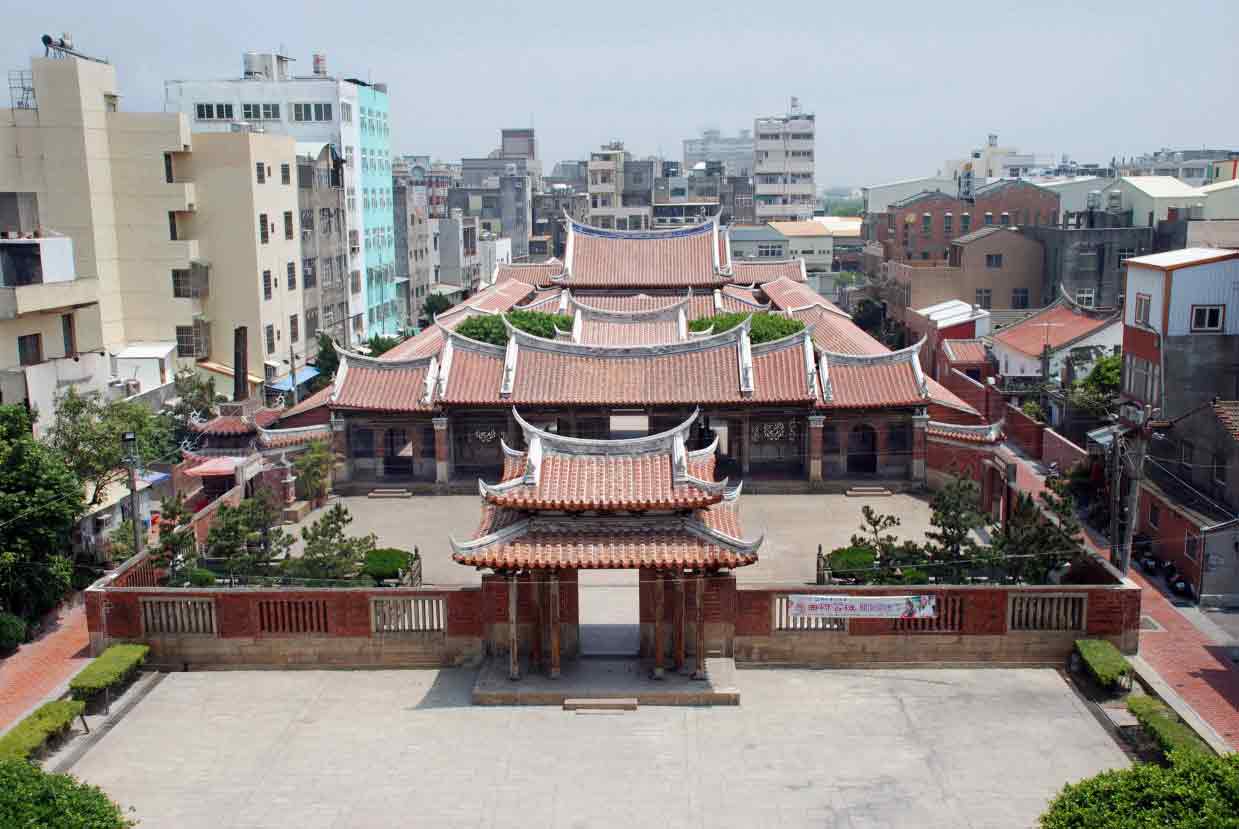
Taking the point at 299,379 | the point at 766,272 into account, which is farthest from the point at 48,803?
the point at 766,272

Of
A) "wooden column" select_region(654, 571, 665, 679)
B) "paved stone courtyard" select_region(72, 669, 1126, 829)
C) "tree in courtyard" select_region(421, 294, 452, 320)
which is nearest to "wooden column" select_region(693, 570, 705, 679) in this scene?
"wooden column" select_region(654, 571, 665, 679)

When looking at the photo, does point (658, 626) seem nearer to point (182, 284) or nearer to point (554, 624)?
point (554, 624)

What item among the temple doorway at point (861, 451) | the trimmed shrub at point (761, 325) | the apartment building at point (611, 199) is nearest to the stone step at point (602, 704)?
the temple doorway at point (861, 451)

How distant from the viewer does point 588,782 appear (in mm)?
18266

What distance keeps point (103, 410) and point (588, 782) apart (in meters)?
21.2

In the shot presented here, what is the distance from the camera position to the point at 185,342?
50.9 meters

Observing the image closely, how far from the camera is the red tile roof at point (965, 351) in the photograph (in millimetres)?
53719

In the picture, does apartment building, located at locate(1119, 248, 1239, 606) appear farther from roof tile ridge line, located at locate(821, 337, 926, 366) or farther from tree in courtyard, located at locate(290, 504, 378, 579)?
tree in courtyard, located at locate(290, 504, 378, 579)

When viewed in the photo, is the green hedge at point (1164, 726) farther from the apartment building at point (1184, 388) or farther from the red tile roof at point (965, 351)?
the red tile roof at point (965, 351)

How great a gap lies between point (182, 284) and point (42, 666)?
29.3m

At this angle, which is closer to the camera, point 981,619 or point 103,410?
point 981,619

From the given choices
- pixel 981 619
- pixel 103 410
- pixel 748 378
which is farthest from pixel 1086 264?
pixel 103 410

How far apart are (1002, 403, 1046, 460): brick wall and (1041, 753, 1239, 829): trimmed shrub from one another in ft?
98.0

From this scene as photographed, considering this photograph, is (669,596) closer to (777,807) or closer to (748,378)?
(777,807)
